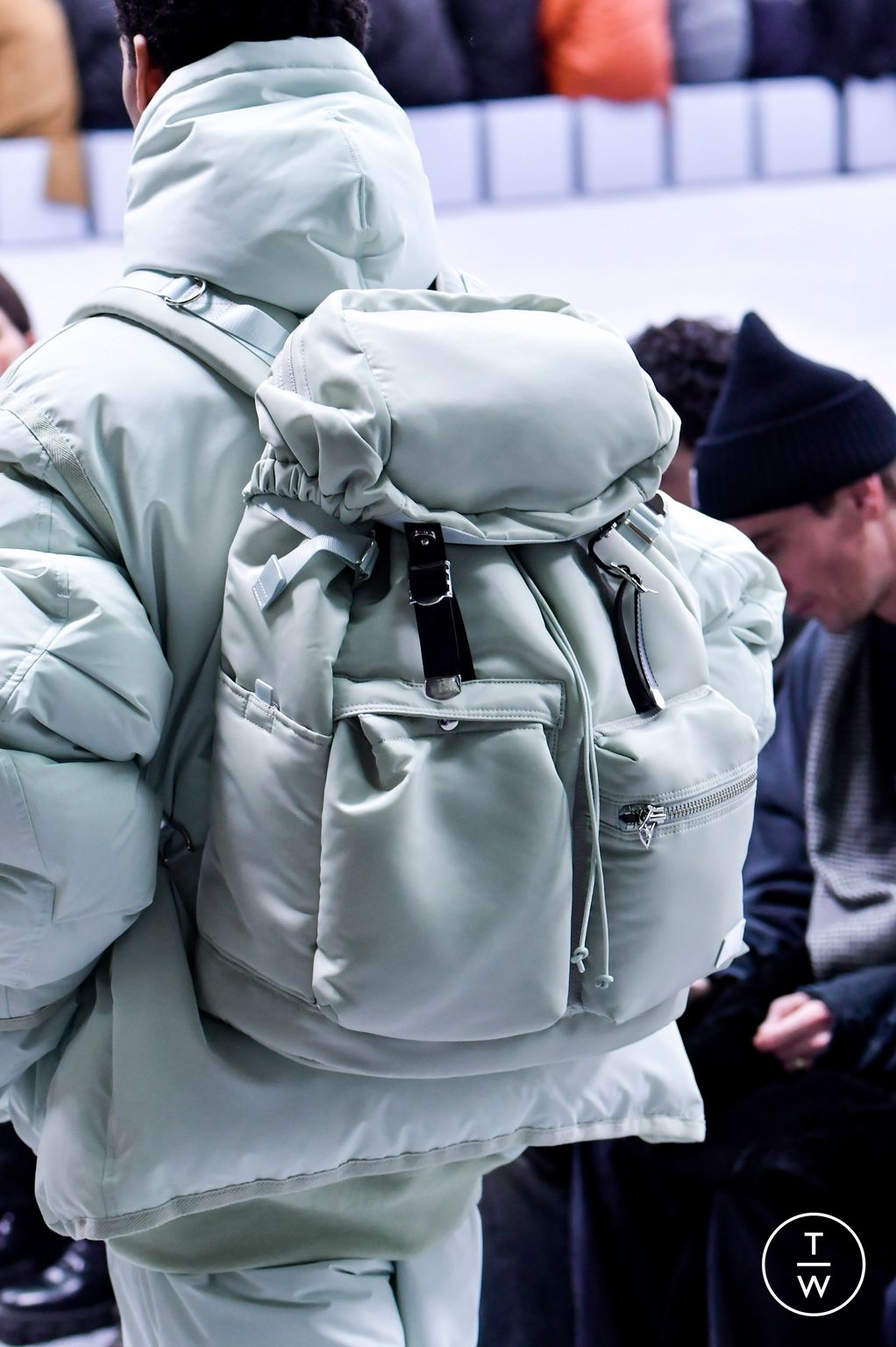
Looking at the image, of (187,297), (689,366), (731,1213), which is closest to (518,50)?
(689,366)

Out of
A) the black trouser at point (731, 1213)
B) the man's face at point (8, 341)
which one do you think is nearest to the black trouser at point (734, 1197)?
the black trouser at point (731, 1213)

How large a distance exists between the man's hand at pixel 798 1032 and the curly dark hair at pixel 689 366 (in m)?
0.75

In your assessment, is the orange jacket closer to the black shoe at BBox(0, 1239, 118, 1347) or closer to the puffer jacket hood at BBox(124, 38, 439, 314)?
the puffer jacket hood at BBox(124, 38, 439, 314)

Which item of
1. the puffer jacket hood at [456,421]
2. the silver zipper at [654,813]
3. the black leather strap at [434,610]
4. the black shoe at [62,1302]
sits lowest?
the black shoe at [62,1302]

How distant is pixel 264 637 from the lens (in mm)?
724

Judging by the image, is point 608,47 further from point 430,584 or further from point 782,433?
point 430,584

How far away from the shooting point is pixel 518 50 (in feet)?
5.44

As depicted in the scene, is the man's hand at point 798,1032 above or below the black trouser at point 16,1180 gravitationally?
above

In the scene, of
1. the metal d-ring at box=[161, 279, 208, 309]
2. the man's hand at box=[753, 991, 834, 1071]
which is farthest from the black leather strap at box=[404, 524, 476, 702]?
the man's hand at box=[753, 991, 834, 1071]

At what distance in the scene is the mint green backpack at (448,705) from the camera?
0.70 metres

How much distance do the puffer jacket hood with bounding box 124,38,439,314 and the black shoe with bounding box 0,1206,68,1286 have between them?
1329 mm

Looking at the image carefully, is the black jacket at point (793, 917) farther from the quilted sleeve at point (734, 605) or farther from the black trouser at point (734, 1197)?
the quilted sleeve at point (734, 605)

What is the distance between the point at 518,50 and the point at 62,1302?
1654 millimetres

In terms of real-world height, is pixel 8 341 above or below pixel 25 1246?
above
